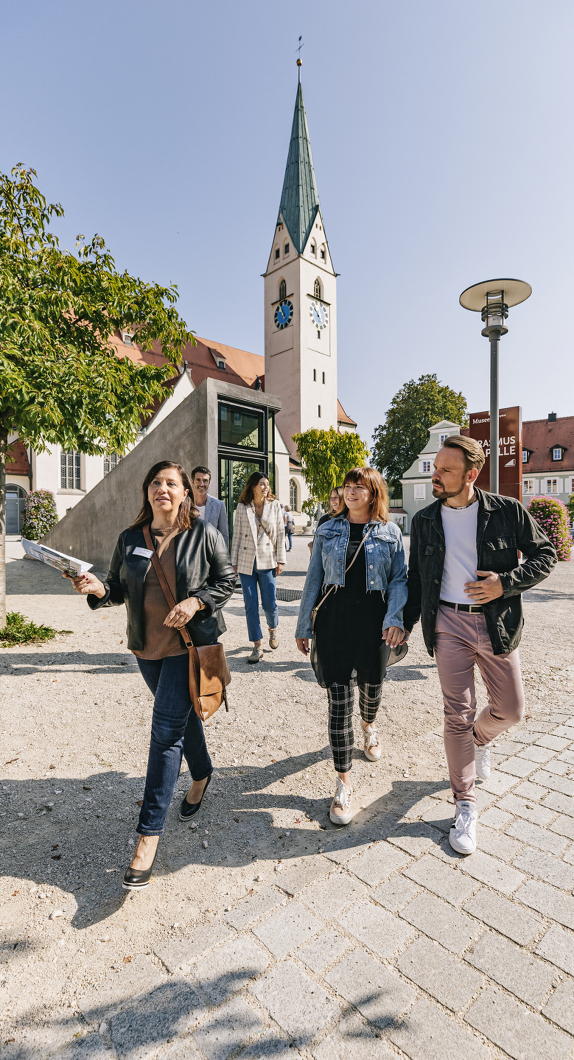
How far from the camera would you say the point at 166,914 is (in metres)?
2.12

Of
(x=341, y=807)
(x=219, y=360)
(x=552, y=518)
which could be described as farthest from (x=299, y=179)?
(x=341, y=807)

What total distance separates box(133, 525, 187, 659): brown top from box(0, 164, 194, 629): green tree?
339 cm

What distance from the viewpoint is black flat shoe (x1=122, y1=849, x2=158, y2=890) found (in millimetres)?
2207

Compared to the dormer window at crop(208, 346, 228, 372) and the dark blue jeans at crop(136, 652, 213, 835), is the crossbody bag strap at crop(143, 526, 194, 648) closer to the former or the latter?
the dark blue jeans at crop(136, 652, 213, 835)

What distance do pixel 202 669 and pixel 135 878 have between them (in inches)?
35.5

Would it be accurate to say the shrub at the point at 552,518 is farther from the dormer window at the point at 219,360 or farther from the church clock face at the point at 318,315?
the dormer window at the point at 219,360

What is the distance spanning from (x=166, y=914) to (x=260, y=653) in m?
3.71

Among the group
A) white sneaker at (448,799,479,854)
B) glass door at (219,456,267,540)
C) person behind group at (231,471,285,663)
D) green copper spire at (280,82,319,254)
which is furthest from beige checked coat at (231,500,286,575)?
green copper spire at (280,82,319,254)

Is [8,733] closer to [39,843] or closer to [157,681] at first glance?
[39,843]

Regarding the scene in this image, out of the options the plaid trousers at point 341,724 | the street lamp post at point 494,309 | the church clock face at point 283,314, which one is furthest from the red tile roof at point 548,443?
the plaid trousers at point 341,724

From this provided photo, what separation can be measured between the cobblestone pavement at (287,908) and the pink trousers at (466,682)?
0.34m

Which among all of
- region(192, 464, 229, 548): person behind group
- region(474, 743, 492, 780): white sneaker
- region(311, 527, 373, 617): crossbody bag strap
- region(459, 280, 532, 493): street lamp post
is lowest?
region(474, 743, 492, 780): white sneaker

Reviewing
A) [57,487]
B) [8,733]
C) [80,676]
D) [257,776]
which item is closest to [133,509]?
[80,676]

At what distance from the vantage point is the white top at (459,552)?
2646 millimetres
